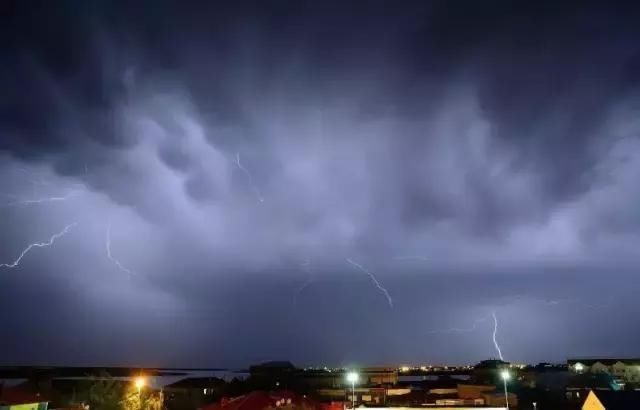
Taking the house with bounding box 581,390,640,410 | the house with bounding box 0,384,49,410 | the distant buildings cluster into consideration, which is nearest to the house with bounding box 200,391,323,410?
the distant buildings cluster

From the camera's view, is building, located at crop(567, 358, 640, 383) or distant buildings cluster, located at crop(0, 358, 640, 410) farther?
building, located at crop(567, 358, 640, 383)

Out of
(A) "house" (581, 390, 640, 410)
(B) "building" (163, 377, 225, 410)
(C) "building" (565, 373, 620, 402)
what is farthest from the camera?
(B) "building" (163, 377, 225, 410)

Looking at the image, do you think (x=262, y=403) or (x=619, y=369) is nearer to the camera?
(x=262, y=403)

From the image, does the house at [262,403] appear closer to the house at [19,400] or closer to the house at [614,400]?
the house at [19,400]

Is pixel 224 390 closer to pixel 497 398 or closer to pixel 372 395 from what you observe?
pixel 372 395

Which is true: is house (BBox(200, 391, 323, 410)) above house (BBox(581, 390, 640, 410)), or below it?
above


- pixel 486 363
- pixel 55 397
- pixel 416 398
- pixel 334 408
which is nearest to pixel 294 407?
pixel 334 408

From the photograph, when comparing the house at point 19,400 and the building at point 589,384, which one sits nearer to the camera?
the house at point 19,400

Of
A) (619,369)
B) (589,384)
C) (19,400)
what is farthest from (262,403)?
(619,369)

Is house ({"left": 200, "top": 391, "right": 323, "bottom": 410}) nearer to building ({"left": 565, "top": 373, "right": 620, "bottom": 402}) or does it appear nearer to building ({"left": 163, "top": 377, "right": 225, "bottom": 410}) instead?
building ({"left": 163, "top": 377, "right": 225, "bottom": 410})

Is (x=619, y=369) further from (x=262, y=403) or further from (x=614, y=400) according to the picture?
(x=262, y=403)

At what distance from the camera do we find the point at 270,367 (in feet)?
510

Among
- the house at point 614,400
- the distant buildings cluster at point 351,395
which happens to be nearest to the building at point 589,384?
the distant buildings cluster at point 351,395

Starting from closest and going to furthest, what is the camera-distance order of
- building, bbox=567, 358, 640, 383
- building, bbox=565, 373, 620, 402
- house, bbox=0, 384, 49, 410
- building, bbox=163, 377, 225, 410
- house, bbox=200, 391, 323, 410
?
1. house, bbox=200, 391, 323, 410
2. house, bbox=0, 384, 49, 410
3. building, bbox=565, 373, 620, 402
4. building, bbox=163, 377, 225, 410
5. building, bbox=567, 358, 640, 383
